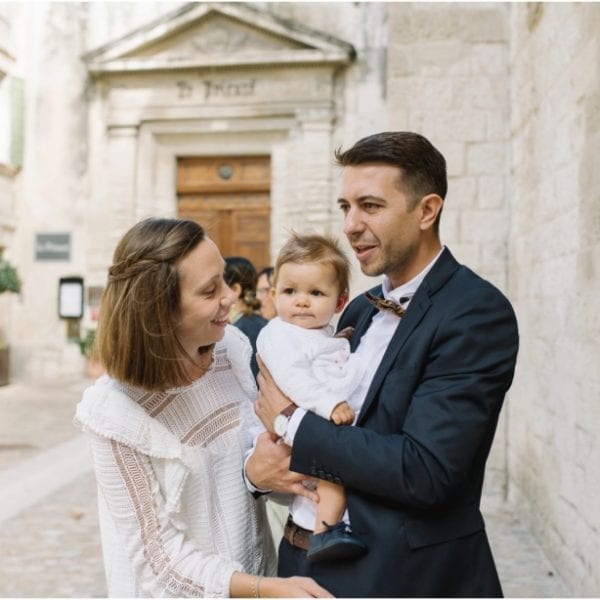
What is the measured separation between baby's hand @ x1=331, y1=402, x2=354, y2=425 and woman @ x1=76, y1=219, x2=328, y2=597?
1.01ft

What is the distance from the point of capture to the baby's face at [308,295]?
79.4 inches

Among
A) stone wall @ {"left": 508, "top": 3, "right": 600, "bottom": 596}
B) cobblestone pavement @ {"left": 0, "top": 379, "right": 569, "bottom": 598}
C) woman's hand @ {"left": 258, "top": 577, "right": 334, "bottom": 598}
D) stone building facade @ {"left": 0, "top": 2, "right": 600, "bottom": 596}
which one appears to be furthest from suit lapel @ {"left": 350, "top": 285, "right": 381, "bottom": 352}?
stone building facade @ {"left": 0, "top": 2, "right": 600, "bottom": 596}

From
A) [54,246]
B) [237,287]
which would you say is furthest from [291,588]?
[54,246]

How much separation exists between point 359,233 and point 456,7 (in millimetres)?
4793

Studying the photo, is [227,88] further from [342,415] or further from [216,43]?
[342,415]

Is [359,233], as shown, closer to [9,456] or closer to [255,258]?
[9,456]

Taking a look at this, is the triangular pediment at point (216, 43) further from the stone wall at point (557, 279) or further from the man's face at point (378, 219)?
the man's face at point (378, 219)

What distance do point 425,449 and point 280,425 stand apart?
0.38 m

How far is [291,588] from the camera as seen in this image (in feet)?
5.33

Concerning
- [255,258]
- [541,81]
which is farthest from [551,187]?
[255,258]

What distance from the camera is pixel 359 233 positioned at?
174 centimetres

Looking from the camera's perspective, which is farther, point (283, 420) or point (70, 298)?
point (70, 298)

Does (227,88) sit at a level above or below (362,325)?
above

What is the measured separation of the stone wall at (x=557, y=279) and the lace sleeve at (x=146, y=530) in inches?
94.7
